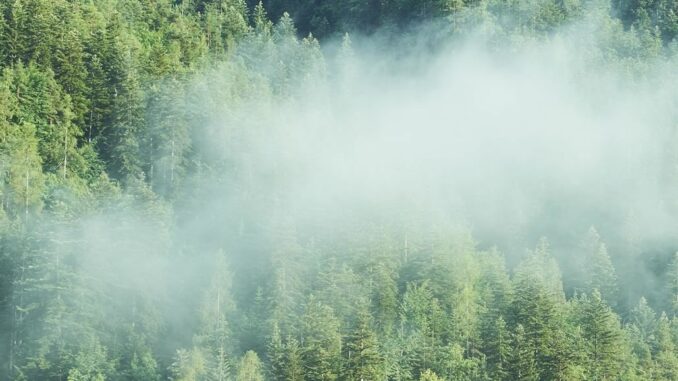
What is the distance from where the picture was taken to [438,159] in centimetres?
16575

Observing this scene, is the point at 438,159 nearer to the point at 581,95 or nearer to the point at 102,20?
the point at 581,95

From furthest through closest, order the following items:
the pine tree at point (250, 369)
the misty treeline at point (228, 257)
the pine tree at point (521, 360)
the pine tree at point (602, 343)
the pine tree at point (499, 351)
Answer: the pine tree at point (602, 343)
the pine tree at point (499, 351)
the misty treeline at point (228, 257)
the pine tree at point (521, 360)
the pine tree at point (250, 369)

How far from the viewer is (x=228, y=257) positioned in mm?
121500

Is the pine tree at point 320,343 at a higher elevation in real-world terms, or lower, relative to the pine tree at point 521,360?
higher

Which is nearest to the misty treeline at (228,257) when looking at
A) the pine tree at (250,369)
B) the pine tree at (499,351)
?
the pine tree at (499,351)

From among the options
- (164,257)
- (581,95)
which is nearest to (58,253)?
(164,257)

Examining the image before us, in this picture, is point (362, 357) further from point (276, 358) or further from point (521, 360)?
point (521, 360)

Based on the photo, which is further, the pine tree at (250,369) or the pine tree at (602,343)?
the pine tree at (602,343)

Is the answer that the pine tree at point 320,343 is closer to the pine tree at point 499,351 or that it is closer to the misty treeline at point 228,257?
the misty treeline at point 228,257

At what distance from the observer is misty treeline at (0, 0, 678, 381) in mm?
104812

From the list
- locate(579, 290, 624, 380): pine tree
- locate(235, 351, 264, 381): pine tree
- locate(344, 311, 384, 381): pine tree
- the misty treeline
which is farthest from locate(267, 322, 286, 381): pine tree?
locate(579, 290, 624, 380): pine tree

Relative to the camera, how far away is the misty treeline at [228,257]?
104812 mm

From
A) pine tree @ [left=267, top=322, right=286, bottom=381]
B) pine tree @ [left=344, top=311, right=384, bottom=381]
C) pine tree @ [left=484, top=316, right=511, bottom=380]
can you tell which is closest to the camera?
pine tree @ [left=267, top=322, right=286, bottom=381]

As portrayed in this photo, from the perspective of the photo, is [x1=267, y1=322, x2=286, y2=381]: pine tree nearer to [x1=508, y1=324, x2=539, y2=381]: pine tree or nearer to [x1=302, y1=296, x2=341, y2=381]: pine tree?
[x1=302, y1=296, x2=341, y2=381]: pine tree
